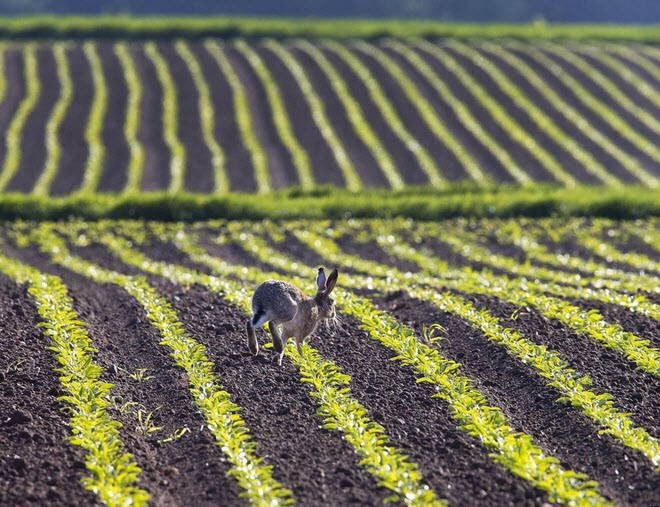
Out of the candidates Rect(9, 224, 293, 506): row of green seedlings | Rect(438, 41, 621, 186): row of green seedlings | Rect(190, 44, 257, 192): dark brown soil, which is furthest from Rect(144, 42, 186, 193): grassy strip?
Rect(9, 224, 293, 506): row of green seedlings

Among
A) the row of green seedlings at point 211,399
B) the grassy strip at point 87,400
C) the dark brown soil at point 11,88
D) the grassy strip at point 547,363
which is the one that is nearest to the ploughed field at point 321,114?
the dark brown soil at point 11,88

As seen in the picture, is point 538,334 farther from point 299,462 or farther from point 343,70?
point 343,70

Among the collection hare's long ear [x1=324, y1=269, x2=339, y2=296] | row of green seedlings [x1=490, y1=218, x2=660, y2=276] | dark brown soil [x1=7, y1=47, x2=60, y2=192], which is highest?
hare's long ear [x1=324, y1=269, x2=339, y2=296]

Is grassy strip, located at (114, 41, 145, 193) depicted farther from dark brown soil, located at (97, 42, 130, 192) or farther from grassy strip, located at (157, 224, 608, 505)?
grassy strip, located at (157, 224, 608, 505)

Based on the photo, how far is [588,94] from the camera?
34.8m

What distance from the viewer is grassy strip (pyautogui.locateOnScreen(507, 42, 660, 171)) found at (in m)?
30.3

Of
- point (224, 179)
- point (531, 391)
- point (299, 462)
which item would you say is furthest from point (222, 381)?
point (224, 179)

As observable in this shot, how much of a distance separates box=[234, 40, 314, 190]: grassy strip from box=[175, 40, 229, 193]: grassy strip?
1.88m

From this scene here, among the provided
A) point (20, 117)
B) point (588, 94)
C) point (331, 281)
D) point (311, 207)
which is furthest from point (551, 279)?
point (588, 94)

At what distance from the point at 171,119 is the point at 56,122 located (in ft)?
11.0

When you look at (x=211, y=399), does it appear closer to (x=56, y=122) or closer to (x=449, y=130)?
(x=449, y=130)

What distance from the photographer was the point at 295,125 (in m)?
30.8

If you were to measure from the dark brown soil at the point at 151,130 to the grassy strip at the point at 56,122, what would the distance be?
2276mm

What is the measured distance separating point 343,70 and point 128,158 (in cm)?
1150
